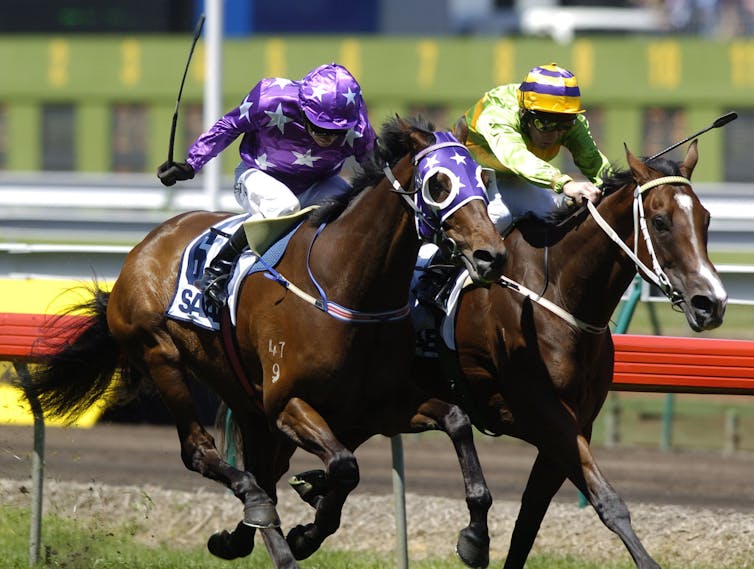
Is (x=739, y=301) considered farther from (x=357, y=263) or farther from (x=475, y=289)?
(x=357, y=263)

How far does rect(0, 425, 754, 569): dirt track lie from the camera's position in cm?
710

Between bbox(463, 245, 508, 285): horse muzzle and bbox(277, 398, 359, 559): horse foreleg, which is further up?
bbox(463, 245, 508, 285): horse muzzle

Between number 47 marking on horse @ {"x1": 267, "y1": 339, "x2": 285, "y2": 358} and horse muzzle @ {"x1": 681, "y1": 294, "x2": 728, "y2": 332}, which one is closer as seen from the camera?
horse muzzle @ {"x1": 681, "y1": 294, "x2": 728, "y2": 332}

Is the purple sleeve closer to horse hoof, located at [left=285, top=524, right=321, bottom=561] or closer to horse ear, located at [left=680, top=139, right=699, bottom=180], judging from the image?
horse hoof, located at [left=285, top=524, right=321, bottom=561]

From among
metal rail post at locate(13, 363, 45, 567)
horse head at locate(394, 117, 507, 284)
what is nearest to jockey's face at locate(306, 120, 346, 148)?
horse head at locate(394, 117, 507, 284)

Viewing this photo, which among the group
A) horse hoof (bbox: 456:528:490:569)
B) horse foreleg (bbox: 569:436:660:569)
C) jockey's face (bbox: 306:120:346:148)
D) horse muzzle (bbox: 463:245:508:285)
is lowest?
horse hoof (bbox: 456:528:490:569)

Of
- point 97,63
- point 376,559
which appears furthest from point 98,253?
point 97,63

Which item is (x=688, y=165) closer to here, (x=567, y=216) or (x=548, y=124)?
(x=567, y=216)

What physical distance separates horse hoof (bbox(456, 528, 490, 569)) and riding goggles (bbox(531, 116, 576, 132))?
5.27 ft

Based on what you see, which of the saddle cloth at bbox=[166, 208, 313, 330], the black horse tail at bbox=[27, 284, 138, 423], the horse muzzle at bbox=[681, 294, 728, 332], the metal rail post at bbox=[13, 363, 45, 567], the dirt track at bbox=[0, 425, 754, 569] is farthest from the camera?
the dirt track at bbox=[0, 425, 754, 569]

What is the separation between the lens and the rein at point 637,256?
5.24m

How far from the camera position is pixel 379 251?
17.7 feet

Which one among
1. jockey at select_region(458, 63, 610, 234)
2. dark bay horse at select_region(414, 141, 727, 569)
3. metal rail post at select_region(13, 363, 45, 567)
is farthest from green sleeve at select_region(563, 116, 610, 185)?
metal rail post at select_region(13, 363, 45, 567)

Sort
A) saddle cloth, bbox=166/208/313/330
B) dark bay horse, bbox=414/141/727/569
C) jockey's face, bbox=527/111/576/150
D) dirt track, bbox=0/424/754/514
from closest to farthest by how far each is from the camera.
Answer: dark bay horse, bbox=414/141/727/569 < saddle cloth, bbox=166/208/313/330 < jockey's face, bbox=527/111/576/150 < dirt track, bbox=0/424/754/514
